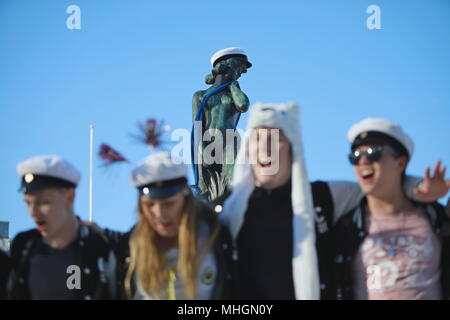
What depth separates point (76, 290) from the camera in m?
5.42

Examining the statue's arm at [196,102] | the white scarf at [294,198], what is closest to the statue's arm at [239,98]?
the statue's arm at [196,102]

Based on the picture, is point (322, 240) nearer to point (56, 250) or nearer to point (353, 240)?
point (353, 240)

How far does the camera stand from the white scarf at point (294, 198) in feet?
17.5

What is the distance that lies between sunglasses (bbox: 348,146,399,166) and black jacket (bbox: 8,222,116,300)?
1599 mm

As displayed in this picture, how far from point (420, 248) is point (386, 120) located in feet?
2.64

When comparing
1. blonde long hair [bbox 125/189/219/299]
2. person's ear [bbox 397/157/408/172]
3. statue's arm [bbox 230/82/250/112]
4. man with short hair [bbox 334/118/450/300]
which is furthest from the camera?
statue's arm [bbox 230/82/250/112]

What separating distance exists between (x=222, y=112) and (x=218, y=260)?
16.5ft

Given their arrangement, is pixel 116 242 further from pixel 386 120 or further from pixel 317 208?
pixel 386 120

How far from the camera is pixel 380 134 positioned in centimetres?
548

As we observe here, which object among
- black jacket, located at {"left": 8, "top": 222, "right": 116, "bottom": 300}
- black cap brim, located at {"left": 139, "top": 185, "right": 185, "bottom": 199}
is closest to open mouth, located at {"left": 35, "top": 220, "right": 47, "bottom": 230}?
black jacket, located at {"left": 8, "top": 222, "right": 116, "bottom": 300}

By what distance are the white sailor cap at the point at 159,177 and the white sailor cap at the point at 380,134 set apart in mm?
1098

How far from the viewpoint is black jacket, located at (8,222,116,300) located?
543cm

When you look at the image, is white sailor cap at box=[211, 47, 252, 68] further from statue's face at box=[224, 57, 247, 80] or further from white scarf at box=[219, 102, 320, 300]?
white scarf at box=[219, 102, 320, 300]

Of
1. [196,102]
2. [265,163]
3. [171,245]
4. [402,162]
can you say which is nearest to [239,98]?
[196,102]
